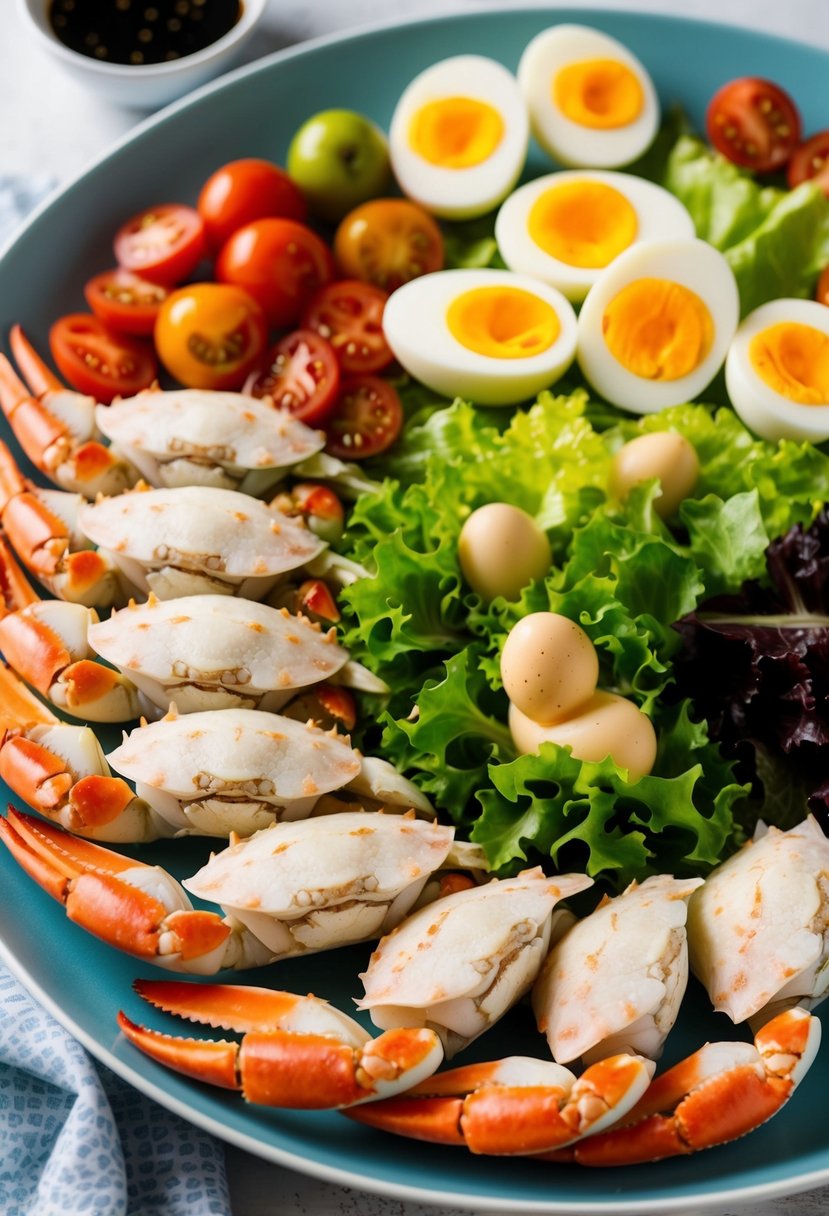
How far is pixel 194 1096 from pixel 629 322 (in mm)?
2331

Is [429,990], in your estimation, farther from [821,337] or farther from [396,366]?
[821,337]

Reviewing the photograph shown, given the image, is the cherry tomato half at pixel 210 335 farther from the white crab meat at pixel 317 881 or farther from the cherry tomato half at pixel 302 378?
the white crab meat at pixel 317 881

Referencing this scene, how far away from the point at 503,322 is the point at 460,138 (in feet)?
2.63

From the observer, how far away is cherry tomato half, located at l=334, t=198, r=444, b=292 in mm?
3900

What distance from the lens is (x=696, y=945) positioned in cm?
262

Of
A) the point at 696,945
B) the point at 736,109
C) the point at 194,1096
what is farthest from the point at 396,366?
the point at 194,1096

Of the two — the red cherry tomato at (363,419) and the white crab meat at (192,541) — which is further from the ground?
the white crab meat at (192,541)

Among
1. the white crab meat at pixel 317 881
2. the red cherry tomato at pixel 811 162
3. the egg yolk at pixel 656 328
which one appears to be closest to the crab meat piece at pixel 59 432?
the white crab meat at pixel 317 881

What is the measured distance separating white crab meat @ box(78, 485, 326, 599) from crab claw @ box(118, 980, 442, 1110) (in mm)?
1064

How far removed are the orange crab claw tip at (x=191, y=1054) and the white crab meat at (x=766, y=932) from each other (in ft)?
3.16

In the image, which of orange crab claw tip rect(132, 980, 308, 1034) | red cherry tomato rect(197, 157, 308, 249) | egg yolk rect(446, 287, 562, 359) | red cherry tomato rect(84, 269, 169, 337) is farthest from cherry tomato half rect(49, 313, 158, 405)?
orange crab claw tip rect(132, 980, 308, 1034)

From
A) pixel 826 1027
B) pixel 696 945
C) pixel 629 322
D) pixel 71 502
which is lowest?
pixel 826 1027

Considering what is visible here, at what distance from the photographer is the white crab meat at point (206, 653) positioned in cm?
284

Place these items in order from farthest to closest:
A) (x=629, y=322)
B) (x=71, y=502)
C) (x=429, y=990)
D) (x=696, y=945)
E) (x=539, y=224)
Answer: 1. (x=539, y=224)
2. (x=629, y=322)
3. (x=71, y=502)
4. (x=696, y=945)
5. (x=429, y=990)
